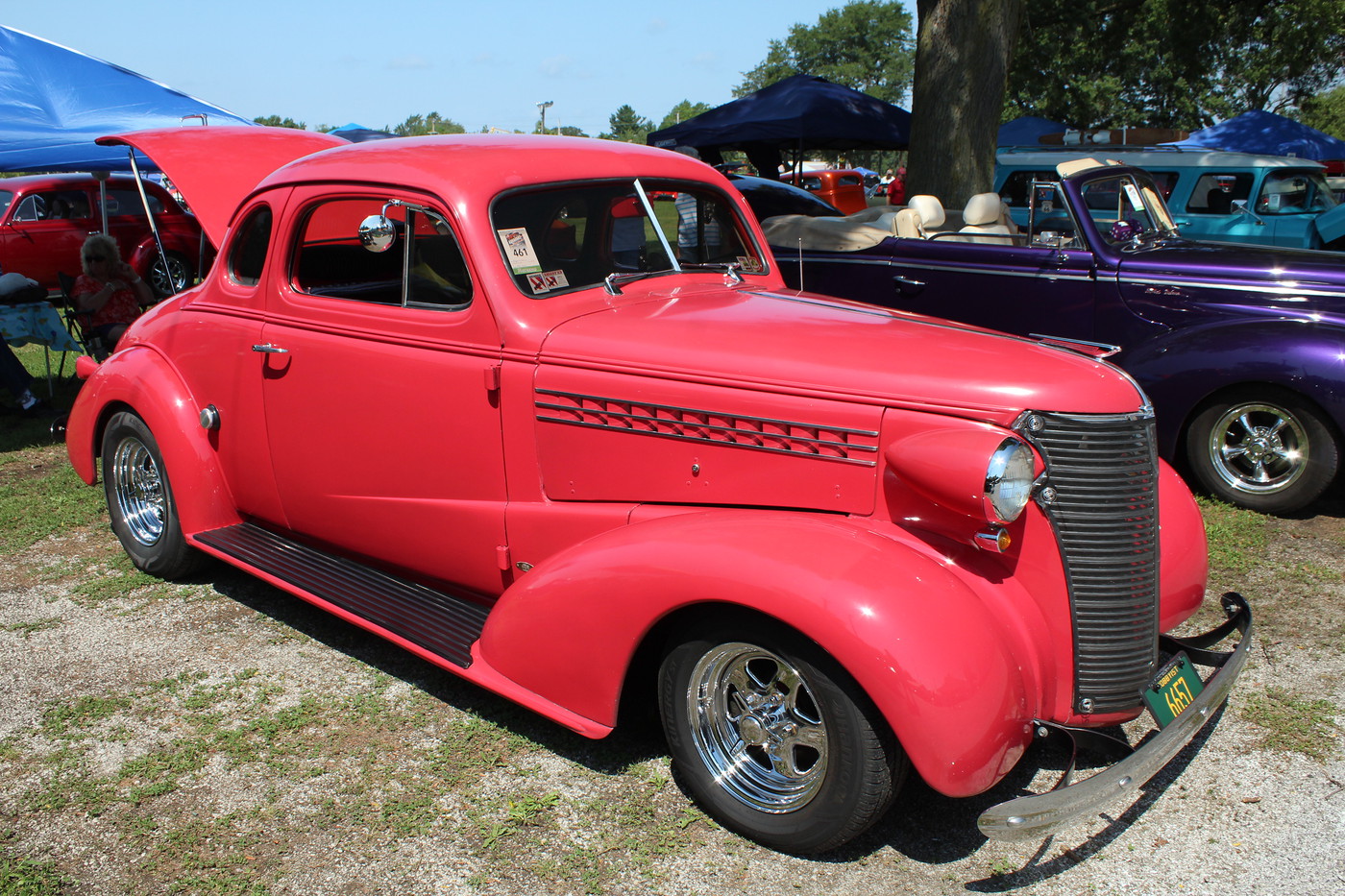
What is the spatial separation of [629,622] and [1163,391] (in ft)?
12.8

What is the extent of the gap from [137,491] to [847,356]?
3.56 meters

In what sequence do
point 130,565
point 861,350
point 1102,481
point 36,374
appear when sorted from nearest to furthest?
point 1102,481
point 861,350
point 130,565
point 36,374

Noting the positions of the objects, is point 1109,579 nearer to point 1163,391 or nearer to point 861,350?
point 861,350

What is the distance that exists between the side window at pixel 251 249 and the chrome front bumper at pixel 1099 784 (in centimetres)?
329

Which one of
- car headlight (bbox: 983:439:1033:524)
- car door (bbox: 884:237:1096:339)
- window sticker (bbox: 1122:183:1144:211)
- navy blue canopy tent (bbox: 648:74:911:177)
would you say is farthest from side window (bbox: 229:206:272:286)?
navy blue canopy tent (bbox: 648:74:911:177)

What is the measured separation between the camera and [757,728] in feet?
8.68

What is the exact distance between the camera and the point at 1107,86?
38.4m

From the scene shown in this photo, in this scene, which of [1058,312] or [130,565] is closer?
[130,565]

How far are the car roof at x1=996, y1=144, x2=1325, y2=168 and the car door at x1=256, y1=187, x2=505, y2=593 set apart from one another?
34.3 feet

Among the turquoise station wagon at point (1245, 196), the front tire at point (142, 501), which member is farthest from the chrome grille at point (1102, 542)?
the turquoise station wagon at point (1245, 196)

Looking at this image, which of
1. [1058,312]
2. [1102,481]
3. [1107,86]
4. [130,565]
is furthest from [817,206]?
[1107,86]

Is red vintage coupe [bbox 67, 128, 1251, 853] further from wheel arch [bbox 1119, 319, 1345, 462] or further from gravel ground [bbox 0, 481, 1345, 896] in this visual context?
wheel arch [bbox 1119, 319, 1345, 462]

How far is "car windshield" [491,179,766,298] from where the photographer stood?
328cm

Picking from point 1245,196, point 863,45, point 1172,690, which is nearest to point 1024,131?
point 1245,196
